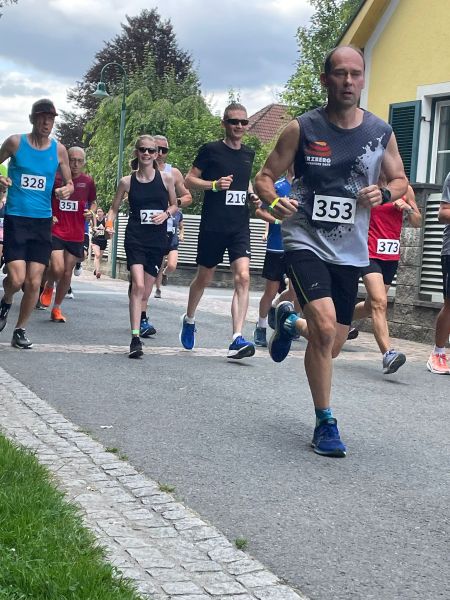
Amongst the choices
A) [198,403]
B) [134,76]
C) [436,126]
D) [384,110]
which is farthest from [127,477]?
[134,76]

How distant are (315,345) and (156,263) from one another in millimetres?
5024

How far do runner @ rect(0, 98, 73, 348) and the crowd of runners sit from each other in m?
0.01

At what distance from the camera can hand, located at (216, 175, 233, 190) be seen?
9.63 meters

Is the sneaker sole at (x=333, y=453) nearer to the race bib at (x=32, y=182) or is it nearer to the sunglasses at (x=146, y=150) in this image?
the race bib at (x=32, y=182)

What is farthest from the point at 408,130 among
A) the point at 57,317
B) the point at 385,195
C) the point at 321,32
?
the point at 321,32

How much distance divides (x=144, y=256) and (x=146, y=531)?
639 centimetres

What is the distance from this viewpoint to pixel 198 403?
7.29 m

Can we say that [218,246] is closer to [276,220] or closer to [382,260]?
[276,220]

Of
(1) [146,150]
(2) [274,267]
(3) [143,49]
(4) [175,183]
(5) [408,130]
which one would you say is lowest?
(2) [274,267]

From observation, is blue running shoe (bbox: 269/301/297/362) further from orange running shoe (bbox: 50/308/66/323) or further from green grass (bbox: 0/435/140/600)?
orange running shoe (bbox: 50/308/66/323)

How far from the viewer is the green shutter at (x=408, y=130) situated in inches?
643

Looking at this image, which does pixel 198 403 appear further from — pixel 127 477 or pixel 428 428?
pixel 127 477

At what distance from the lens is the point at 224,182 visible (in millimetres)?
9633

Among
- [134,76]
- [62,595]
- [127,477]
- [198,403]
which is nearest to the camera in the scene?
[62,595]
